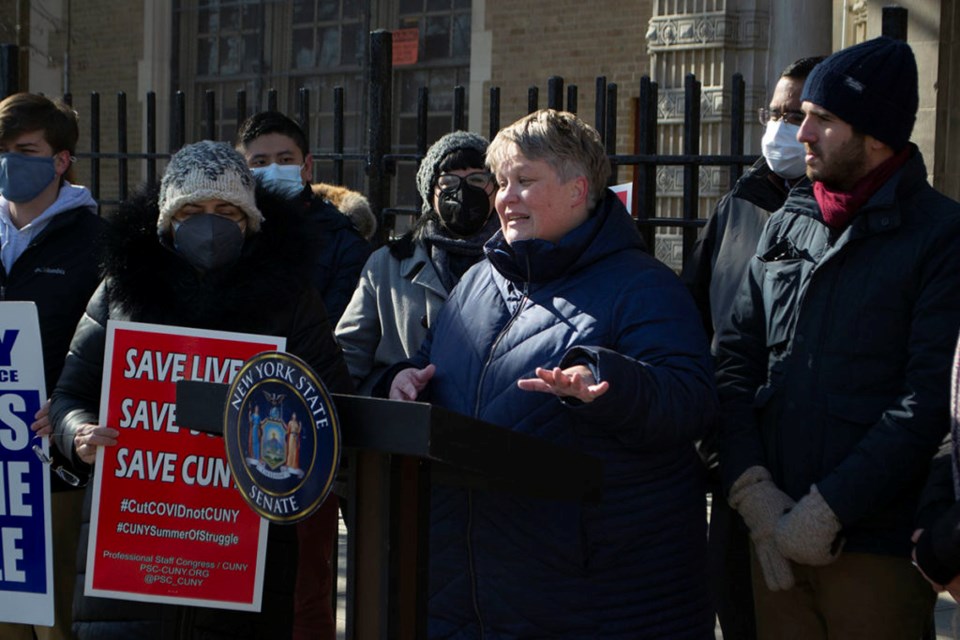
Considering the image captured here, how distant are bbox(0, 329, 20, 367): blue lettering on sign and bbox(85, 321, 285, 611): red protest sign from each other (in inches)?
28.7

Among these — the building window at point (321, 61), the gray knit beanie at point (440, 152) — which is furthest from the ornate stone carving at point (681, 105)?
the gray knit beanie at point (440, 152)

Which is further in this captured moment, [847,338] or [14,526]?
[14,526]

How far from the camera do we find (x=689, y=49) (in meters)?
11.1

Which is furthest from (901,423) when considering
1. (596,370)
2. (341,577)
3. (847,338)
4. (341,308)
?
(341,577)

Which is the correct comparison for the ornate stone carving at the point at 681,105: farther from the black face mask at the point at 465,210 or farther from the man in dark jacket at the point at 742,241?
Answer: the man in dark jacket at the point at 742,241

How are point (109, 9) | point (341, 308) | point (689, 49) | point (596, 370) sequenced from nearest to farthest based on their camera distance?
point (596, 370)
point (341, 308)
point (689, 49)
point (109, 9)

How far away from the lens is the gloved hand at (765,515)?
345 cm

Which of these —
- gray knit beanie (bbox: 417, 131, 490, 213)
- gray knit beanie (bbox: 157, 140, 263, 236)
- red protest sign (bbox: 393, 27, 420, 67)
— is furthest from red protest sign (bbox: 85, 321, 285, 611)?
red protest sign (bbox: 393, 27, 420, 67)

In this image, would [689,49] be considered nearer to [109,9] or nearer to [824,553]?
[824,553]

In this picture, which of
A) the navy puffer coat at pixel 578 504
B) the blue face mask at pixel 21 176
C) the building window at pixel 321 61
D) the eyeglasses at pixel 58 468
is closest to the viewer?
the navy puffer coat at pixel 578 504

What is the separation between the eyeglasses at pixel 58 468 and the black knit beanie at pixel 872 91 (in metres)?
2.37

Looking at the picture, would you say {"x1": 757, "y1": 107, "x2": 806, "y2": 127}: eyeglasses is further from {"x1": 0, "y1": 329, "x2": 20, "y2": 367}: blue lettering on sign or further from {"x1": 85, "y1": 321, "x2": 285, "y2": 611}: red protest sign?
{"x1": 0, "y1": 329, "x2": 20, "y2": 367}: blue lettering on sign

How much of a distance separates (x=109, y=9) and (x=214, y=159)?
15507mm

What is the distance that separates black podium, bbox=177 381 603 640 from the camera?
2430 millimetres
